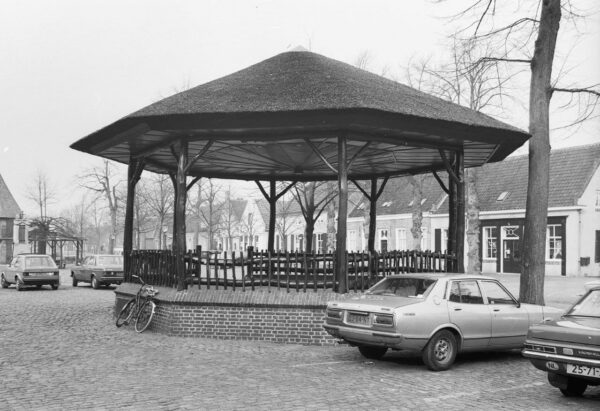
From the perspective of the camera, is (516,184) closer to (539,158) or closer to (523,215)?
(523,215)

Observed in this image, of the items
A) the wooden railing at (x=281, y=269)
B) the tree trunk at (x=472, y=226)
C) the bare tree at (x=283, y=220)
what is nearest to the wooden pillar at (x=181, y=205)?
the wooden railing at (x=281, y=269)

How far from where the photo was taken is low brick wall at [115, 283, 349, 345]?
13.0 meters

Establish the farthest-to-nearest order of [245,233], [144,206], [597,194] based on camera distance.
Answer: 1. [245,233]
2. [144,206]
3. [597,194]

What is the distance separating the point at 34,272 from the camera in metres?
30.0

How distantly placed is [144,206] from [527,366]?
6066cm

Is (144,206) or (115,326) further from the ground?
(144,206)

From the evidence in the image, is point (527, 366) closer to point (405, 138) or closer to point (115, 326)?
point (405, 138)

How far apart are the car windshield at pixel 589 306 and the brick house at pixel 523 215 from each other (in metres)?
32.3

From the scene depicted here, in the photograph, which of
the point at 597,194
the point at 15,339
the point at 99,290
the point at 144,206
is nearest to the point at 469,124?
the point at 15,339

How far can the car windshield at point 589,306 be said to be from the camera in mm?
8750

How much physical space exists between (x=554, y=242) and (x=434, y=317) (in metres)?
32.9

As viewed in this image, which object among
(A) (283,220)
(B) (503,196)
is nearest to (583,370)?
(B) (503,196)

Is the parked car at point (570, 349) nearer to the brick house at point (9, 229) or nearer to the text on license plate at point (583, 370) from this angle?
the text on license plate at point (583, 370)

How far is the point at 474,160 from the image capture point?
18922 mm
